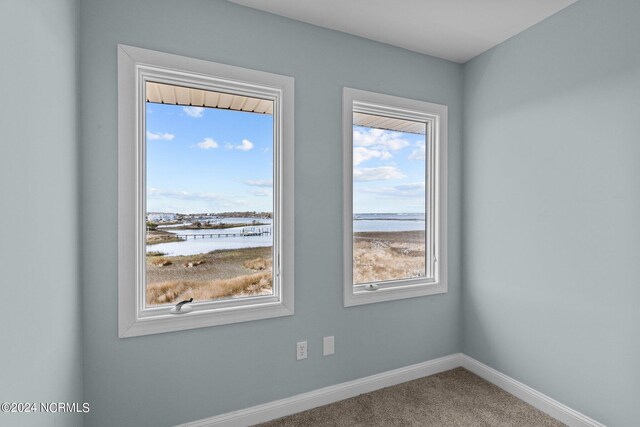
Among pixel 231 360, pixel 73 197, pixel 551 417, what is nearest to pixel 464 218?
pixel 551 417

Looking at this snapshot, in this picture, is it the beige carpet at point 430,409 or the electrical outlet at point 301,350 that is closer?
the beige carpet at point 430,409

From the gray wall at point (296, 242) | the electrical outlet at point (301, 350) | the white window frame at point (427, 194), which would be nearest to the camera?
the gray wall at point (296, 242)

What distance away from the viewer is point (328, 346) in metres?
2.19

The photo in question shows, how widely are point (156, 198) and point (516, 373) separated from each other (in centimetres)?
267

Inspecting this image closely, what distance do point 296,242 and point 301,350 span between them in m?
0.71

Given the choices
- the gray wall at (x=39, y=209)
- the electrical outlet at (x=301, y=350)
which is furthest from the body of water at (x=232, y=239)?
the electrical outlet at (x=301, y=350)

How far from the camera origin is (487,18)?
2072mm

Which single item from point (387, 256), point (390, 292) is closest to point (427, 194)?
point (387, 256)

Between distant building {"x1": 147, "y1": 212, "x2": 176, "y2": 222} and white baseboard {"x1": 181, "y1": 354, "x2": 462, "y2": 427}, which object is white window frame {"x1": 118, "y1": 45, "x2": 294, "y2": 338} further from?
white baseboard {"x1": 181, "y1": 354, "x2": 462, "y2": 427}

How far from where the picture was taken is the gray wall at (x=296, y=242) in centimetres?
164

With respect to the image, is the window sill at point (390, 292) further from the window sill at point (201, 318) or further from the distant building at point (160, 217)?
the distant building at point (160, 217)

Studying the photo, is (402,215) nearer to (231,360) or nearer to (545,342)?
(545,342)

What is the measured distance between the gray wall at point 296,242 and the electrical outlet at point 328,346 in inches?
1.8

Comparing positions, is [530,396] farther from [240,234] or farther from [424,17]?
[424,17]
